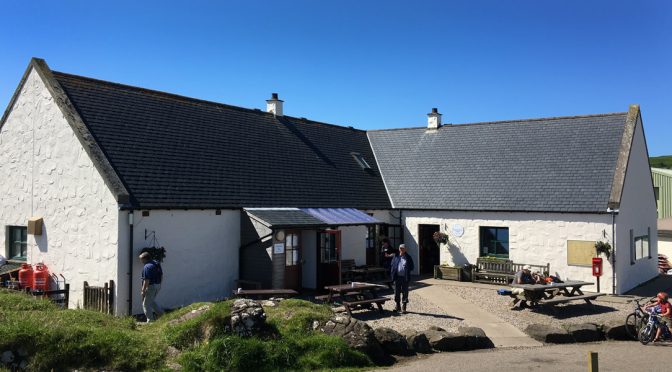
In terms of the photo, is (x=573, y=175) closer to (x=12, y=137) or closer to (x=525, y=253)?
(x=525, y=253)

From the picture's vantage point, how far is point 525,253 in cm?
2103

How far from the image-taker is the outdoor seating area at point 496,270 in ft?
68.1

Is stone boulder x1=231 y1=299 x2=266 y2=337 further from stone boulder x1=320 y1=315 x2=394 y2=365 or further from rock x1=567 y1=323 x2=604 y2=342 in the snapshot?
rock x1=567 y1=323 x2=604 y2=342

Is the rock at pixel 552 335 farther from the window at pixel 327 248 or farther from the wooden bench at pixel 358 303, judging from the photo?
the window at pixel 327 248

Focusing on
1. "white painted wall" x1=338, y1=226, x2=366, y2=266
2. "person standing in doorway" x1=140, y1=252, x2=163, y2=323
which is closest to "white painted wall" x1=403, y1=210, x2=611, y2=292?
"white painted wall" x1=338, y1=226, x2=366, y2=266

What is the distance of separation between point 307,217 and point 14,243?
8794mm

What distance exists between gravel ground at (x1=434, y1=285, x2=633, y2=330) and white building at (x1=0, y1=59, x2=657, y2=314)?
2998 millimetres

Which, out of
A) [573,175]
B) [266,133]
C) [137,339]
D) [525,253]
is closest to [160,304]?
[137,339]

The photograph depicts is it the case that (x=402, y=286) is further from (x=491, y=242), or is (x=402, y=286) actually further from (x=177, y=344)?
(x=491, y=242)

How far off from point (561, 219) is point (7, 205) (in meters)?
18.0

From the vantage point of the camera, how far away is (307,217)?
1861cm

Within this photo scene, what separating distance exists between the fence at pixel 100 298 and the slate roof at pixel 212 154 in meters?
2.17

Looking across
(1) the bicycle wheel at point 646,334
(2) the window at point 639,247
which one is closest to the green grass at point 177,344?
(1) the bicycle wheel at point 646,334

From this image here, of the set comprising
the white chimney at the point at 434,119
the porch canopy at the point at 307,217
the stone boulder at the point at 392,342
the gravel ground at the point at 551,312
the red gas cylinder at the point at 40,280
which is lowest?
the gravel ground at the point at 551,312
